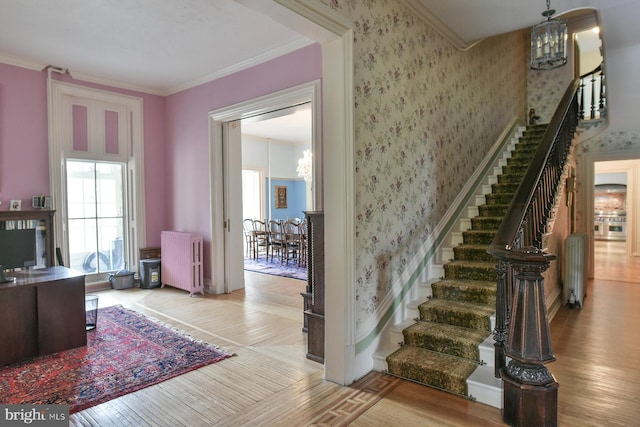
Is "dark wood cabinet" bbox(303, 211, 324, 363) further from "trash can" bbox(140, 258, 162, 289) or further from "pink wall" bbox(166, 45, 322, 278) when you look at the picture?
"trash can" bbox(140, 258, 162, 289)

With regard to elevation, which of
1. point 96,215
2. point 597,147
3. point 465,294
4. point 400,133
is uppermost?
point 597,147

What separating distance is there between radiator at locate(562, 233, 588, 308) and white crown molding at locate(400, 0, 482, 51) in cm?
275

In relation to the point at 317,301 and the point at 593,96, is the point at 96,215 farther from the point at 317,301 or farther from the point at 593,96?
the point at 593,96

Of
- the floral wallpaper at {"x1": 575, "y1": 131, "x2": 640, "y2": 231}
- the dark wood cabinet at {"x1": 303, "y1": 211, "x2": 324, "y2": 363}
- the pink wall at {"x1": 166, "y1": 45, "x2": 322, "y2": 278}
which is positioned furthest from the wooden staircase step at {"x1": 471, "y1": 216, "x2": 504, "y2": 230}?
the floral wallpaper at {"x1": 575, "y1": 131, "x2": 640, "y2": 231}

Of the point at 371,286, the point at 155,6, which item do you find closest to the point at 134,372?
the point at 371,286

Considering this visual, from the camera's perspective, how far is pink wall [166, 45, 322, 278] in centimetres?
433

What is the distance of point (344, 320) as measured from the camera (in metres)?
2.52

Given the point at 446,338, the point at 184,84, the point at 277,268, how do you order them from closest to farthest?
1. the point at 446,338
2. the point at 184,84
3. the point at 277,268

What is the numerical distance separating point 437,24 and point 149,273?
493 centimetres

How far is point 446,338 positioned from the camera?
2.70 metres

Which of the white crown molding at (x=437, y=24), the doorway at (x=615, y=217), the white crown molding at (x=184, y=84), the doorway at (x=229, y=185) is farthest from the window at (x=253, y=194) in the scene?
the doorway at (x=615, y=217)

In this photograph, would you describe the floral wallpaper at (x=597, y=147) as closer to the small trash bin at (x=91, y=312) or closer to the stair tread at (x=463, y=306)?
the stair tread at (x=463, y=306)

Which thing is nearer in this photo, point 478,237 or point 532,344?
point 532,344

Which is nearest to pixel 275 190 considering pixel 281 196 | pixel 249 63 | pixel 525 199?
pixel 281 196
